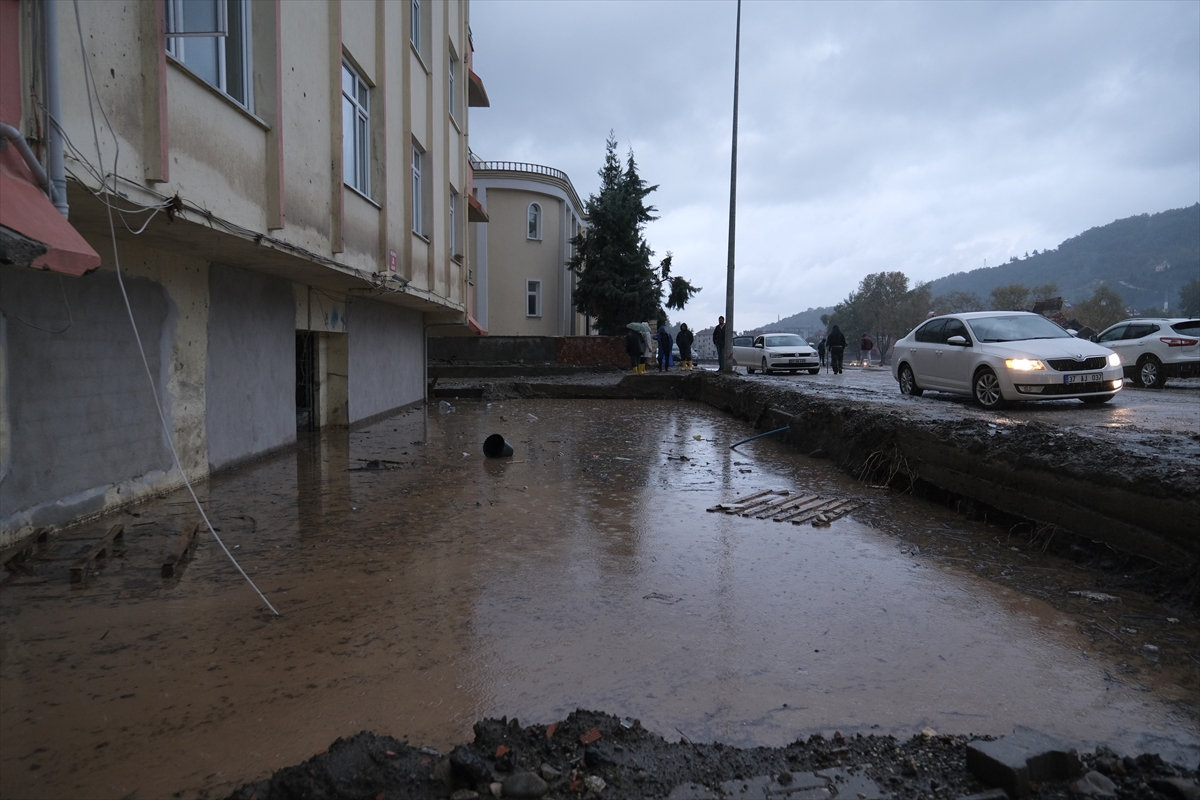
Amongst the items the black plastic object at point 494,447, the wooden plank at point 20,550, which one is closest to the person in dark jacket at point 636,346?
the black plastic object at point 494,447

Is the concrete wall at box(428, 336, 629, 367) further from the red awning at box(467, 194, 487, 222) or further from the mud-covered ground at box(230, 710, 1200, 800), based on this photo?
the mud-covered ground at box(230, 710, 1200, 800)

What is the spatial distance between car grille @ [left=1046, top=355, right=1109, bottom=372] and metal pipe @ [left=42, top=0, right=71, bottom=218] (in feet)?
38.3

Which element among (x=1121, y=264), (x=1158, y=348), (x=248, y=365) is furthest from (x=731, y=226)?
(x=1121, y=264)

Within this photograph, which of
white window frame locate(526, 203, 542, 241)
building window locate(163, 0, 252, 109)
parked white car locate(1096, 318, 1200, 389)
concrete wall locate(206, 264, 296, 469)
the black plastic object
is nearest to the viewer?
building window locate(163, 0, 252, 109)

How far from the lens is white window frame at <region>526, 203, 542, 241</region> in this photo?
37.8m

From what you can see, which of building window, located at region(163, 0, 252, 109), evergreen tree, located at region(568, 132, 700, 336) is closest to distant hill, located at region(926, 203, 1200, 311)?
evergreen tree, located at region(568, 132, 700, 336)

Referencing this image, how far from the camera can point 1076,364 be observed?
36.1ft

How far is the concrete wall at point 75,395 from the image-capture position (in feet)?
16.4

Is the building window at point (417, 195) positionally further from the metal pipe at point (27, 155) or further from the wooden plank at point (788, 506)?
the metal pipe at point (27, 155)

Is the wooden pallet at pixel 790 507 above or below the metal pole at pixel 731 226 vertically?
below

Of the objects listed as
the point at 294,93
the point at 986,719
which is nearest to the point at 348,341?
the point at 294,93

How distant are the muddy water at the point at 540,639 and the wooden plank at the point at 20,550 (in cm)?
13

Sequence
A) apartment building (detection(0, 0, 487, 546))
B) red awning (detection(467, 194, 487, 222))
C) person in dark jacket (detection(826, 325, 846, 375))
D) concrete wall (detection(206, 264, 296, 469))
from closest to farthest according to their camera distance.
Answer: apartment building (detection(0, 0, 487, 546)), concrete wall (detection(206, 264, 296, 469)), red awning (detection(467, 194, 487, 222)), person in dark jacket (detection(826, 325, 846, 375))

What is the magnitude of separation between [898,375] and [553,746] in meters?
13.4
